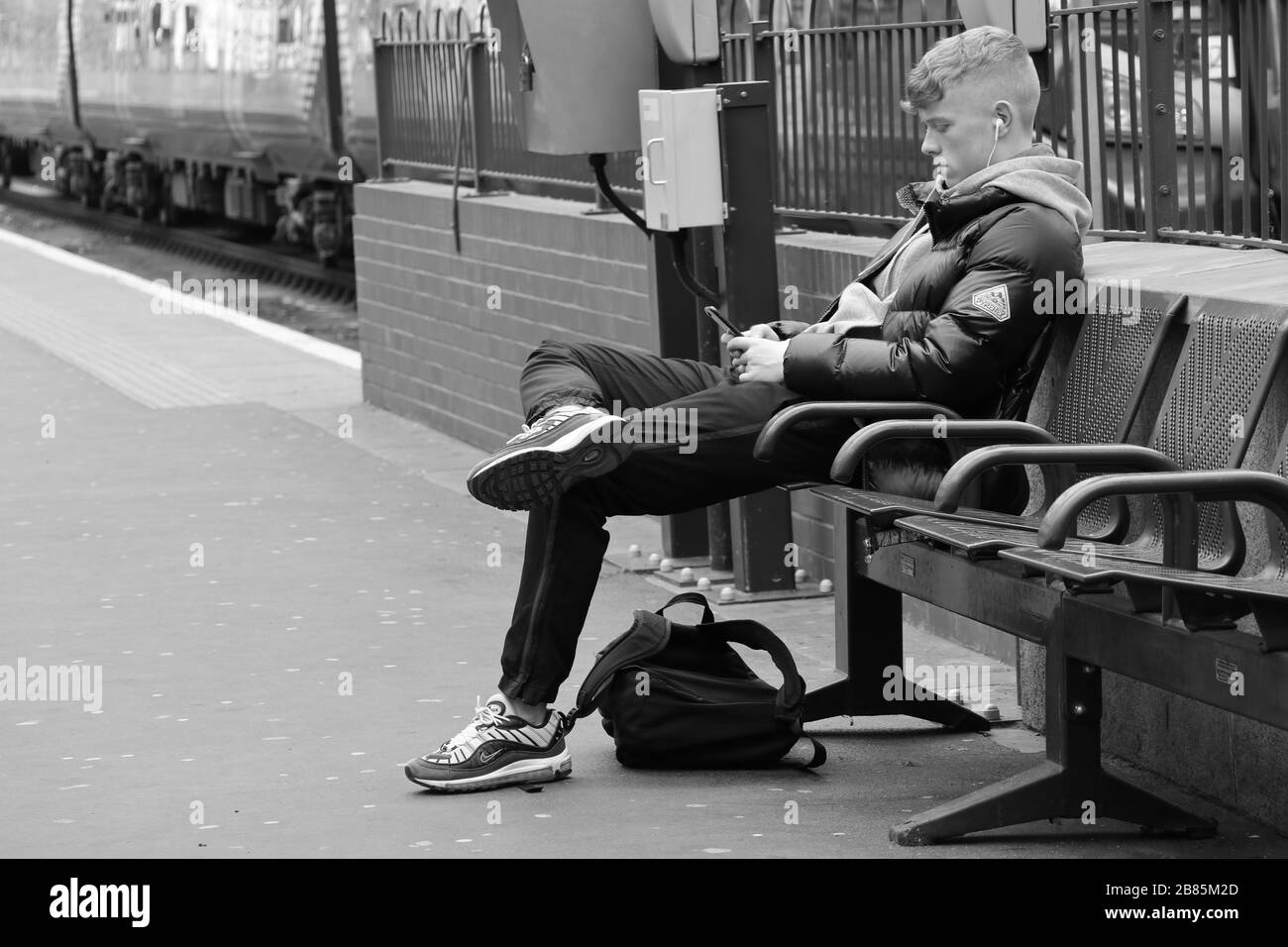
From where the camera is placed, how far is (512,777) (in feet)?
15.0

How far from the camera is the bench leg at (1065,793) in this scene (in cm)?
396

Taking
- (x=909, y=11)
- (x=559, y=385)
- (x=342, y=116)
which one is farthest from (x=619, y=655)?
(x=342, y=116)

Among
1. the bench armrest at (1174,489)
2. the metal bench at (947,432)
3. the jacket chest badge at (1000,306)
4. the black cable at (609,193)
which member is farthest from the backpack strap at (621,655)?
the black cable at (609,193)

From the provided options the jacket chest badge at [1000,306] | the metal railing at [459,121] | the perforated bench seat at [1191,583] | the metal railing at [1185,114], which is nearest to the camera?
the perforated bench seat at [1191,583]

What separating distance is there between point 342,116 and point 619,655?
486 inches

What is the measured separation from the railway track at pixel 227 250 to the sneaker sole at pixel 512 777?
14.5 meters

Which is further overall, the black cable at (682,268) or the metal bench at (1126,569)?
the black cable at (682,268)

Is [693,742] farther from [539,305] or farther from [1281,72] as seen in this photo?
[539,305]

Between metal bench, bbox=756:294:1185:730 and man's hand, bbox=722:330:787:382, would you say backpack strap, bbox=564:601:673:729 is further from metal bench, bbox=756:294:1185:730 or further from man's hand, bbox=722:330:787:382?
man's hand, bbox=722:330:787:382

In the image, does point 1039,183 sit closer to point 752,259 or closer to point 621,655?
point 621,655

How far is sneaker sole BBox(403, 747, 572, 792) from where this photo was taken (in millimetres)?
4551

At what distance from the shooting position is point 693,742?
4.69m

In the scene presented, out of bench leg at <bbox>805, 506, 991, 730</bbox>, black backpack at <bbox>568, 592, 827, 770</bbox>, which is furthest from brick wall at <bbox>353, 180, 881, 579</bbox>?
black backpack at <bbox>568, 592, 827, 770</bbox>

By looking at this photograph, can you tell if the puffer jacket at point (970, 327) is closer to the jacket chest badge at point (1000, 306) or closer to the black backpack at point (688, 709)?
the jacket chest badge at point (1000, 306)
